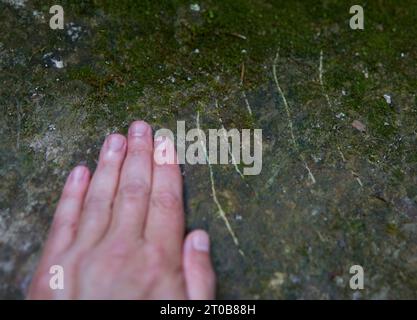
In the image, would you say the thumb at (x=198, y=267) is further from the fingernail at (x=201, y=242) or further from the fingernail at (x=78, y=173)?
the fingernail at (x=78, y=173)

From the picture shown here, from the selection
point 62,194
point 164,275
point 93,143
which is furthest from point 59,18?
point 164,275

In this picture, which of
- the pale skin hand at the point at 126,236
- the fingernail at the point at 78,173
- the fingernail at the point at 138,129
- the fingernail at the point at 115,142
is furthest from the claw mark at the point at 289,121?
the fingernail at the point at 78,173

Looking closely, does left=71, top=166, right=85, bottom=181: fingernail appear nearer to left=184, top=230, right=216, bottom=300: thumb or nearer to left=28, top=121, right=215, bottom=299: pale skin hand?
left=28, top=121, right=215, bottom=299: pale skin hand

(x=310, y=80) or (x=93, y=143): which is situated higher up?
(x=310, y=80)
